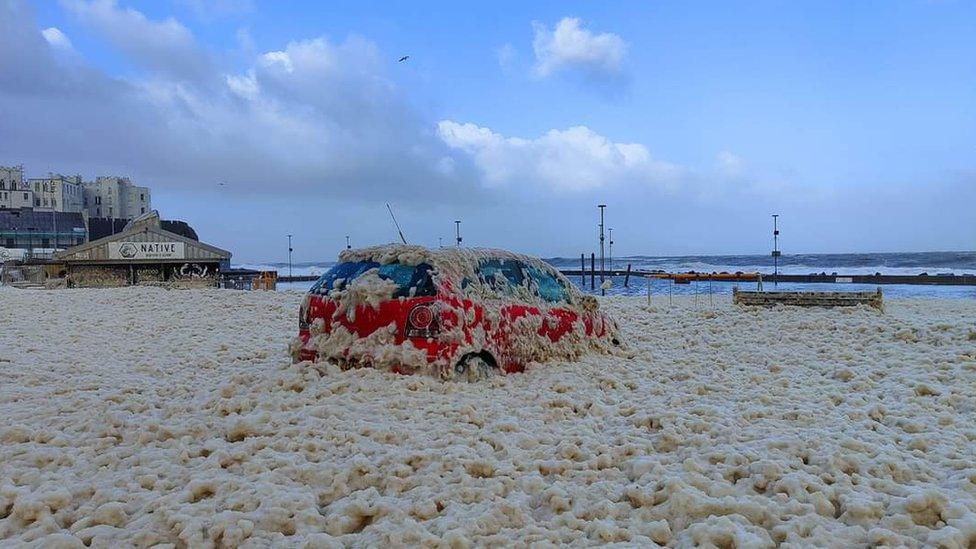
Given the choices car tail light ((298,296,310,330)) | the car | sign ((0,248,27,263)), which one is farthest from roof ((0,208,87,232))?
the car

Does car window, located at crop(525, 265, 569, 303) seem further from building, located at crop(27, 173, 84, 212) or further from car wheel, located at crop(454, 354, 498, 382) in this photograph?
building, located at crop(27, 173, 84, 212)

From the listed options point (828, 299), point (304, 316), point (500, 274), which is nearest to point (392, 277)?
point (304, 316)

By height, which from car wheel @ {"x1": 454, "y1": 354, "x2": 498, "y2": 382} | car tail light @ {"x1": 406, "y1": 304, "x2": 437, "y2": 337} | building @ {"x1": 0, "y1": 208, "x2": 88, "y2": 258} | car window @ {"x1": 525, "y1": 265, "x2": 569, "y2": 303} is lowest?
car wheel @ {"x1": 454, "y1": 354, "x2": 498, "y2": 382}

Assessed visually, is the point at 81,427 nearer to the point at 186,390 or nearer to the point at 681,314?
the point at 186,390

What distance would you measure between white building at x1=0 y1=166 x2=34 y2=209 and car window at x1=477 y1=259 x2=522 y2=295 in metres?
104

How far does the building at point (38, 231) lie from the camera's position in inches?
2625

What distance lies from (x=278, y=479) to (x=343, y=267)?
3.28 meters

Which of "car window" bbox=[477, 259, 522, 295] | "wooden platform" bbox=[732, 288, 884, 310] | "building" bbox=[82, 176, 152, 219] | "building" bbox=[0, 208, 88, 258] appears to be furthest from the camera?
"building" bbox=[82, 176, 152, 219]

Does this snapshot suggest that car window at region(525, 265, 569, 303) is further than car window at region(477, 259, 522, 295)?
Yes

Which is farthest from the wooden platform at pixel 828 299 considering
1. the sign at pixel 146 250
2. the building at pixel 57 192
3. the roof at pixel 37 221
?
the building at pixel 57 192

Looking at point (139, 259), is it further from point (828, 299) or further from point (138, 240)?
point (828, 299)

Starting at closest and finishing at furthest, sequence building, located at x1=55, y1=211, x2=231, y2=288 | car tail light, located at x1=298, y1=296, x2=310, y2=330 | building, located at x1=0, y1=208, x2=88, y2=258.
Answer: car tail light, located at x1=298, y1=296, x2=310, y2=330
building, located at x1=55, y1=211, x2=231, y2=288
building, located at x1=0, y1=208, x2=88, y2=258

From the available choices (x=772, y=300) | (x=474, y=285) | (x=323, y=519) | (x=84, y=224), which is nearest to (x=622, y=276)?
(x=772, y=300)

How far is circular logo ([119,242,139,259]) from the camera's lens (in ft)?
107
